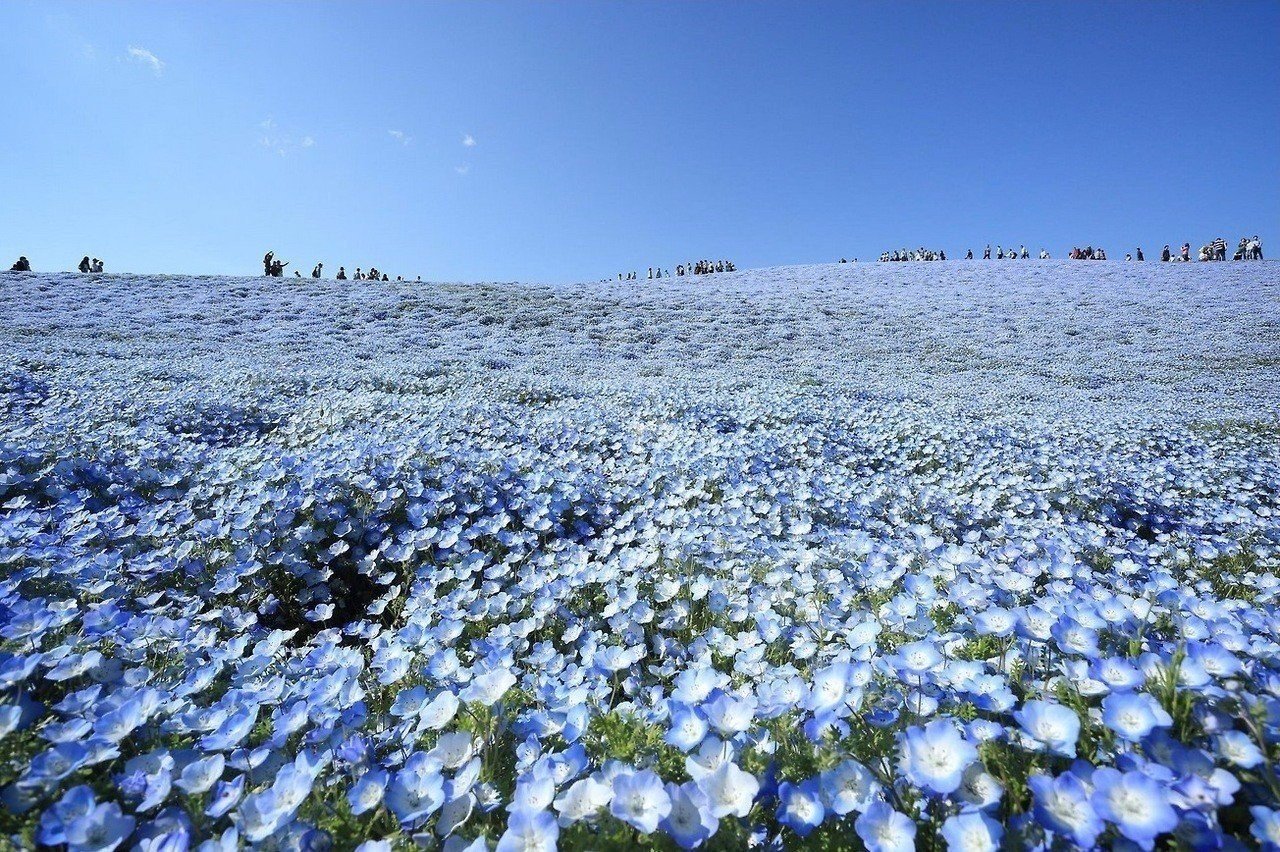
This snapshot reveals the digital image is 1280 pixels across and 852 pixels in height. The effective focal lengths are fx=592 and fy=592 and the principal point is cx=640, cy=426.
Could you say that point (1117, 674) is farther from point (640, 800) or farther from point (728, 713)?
point (640, 800)

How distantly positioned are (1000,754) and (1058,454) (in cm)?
704

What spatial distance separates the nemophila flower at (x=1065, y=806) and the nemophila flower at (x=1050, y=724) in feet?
0.37

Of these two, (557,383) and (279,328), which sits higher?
(279,328)

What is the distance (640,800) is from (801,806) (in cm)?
41

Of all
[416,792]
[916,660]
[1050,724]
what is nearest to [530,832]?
[416,792]

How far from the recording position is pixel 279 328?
18.3 metres

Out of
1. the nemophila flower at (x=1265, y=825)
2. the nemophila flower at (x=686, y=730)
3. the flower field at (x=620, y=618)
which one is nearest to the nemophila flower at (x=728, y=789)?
→ the flower field at (x=620, y=618)

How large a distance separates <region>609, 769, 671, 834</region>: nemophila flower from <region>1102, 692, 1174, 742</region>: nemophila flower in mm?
1081

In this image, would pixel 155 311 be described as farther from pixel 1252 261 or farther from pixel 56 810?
pixel 1252 261

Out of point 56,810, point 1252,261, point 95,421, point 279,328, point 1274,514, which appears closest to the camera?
point 56,810

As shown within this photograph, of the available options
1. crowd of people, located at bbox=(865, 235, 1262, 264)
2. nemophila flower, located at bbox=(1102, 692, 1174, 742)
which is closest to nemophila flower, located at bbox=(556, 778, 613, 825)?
nemophila flower, located at bbox=(1102, 692, 1174, 742)

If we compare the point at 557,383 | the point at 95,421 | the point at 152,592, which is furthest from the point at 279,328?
the point at 152,592

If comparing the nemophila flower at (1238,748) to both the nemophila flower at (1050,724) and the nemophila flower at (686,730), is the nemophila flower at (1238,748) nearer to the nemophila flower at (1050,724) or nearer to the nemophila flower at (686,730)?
the nemophila flower at (1050,724)

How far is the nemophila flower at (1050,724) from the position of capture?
1.46 meters
